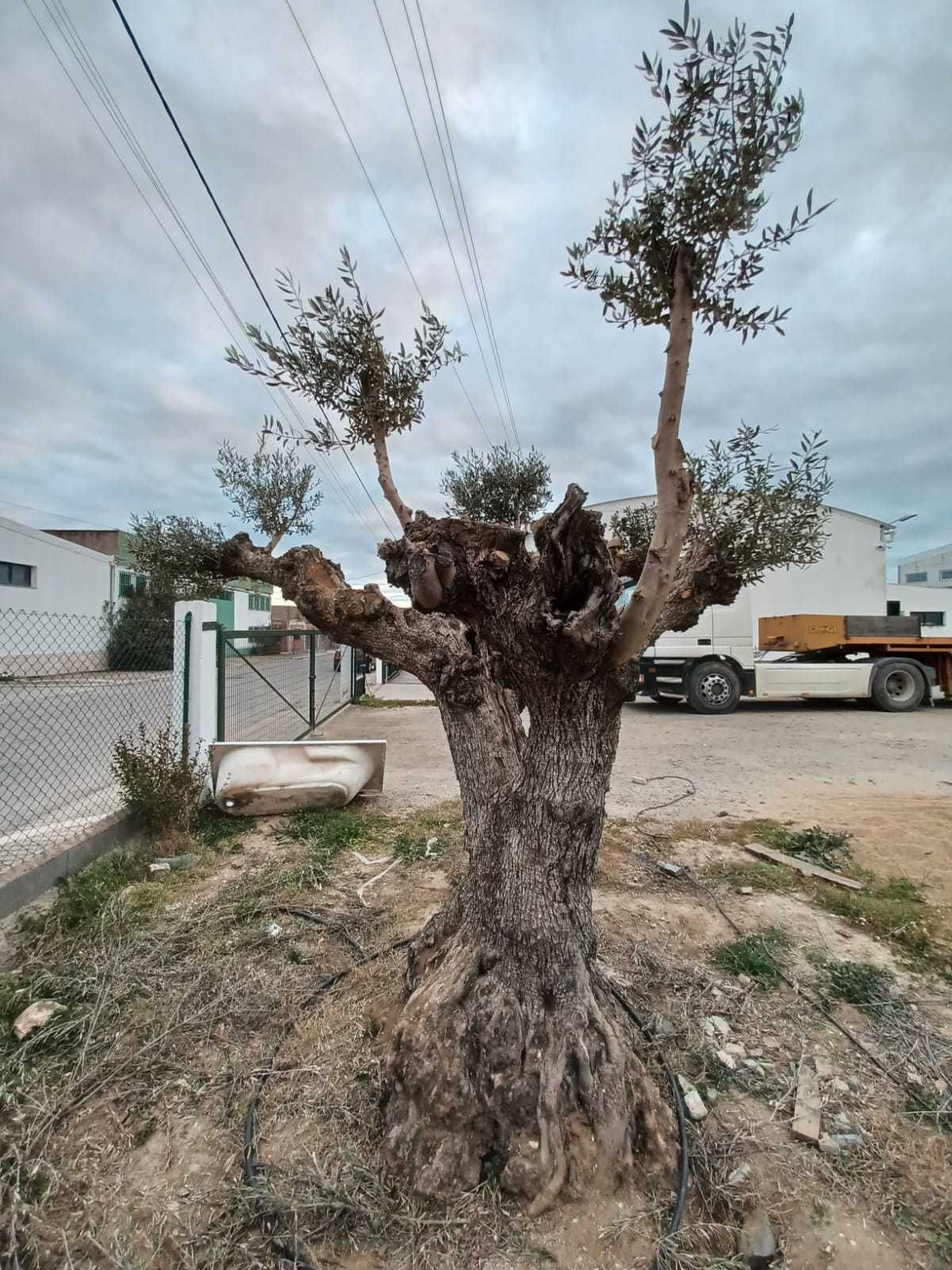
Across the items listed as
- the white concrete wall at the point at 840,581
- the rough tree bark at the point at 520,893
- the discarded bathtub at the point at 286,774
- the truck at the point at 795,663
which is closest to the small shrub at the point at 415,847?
the discarded bathtub at the point at 286,774

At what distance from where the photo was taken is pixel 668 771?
701cm

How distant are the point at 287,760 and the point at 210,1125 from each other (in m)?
3.24

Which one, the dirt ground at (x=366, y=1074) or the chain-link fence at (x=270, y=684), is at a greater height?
the chain-link fence at (x=270, y=684)

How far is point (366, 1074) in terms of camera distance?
204 cm

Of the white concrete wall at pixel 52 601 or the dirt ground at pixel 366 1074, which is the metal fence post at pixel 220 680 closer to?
the dirt ground at pixel 366 1074

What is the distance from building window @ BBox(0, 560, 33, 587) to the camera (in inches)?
677

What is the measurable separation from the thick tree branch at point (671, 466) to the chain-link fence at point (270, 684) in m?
4.75

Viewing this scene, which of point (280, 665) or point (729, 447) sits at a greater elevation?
point (729, 447)

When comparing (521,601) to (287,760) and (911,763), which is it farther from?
(911,763)

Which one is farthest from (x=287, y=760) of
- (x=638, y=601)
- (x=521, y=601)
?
(x=638, y=601)

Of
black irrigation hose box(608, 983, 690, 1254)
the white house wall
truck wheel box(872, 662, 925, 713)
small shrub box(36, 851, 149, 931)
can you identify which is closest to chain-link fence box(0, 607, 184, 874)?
small shrub box(36, 851, 149, 931)

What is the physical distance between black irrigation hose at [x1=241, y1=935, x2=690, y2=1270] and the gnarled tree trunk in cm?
7

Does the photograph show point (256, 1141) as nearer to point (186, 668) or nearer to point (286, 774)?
point (286, 774)

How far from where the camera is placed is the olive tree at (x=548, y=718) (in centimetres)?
153
